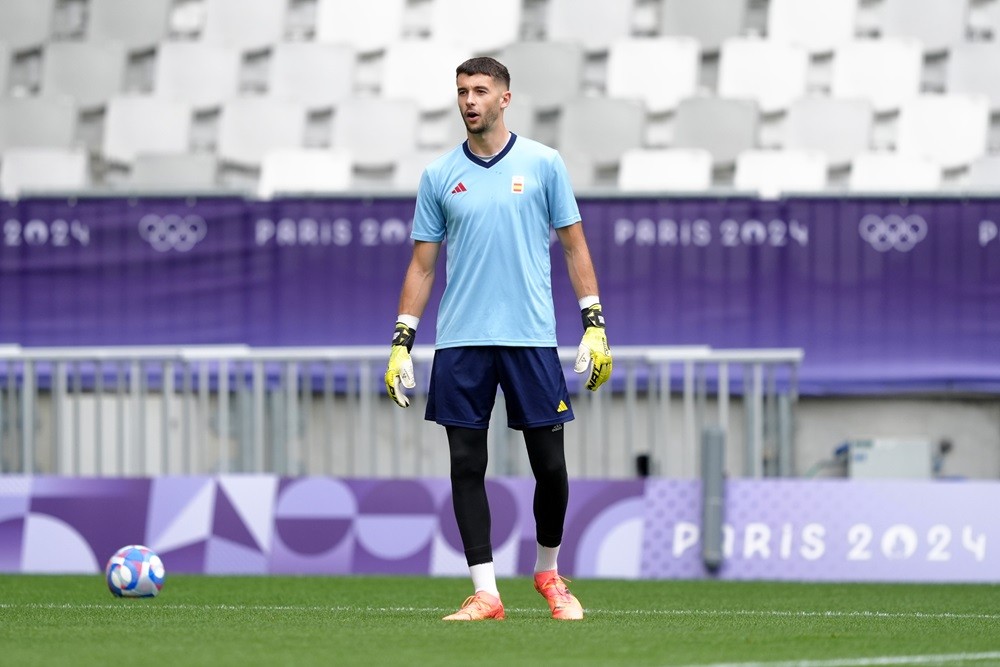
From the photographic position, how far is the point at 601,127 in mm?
13656

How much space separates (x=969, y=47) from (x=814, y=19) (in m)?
1.25

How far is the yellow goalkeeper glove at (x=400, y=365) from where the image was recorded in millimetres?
6344

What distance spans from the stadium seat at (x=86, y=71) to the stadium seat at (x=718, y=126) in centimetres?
459

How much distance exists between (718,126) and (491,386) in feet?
25.5

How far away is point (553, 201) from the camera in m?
6.37

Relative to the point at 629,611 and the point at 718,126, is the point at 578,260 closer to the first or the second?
the point at 629,611

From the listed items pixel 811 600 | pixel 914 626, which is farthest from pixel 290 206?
pixel 914 626

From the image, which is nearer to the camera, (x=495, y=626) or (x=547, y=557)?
(x=495, y=626)

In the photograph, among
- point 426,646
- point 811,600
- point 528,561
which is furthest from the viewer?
point 528,561

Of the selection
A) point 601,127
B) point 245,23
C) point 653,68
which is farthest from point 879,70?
point 245,23

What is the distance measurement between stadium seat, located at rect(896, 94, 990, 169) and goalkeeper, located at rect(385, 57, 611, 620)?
783 cm

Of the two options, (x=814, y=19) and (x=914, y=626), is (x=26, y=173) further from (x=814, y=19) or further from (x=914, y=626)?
(x=914, y=626)

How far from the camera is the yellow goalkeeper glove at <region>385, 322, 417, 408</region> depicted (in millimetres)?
6344

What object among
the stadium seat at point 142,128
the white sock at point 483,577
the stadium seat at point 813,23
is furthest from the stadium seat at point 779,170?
the white sock at point 483,577
